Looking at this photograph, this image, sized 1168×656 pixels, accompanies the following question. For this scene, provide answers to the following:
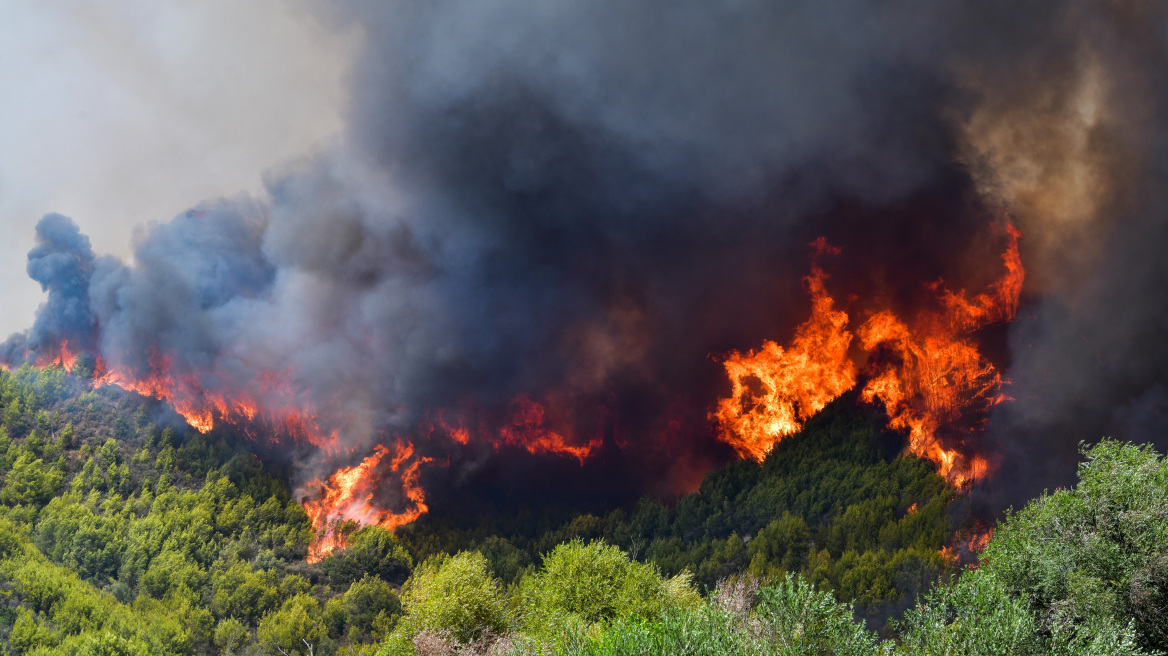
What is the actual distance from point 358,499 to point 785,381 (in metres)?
77.6

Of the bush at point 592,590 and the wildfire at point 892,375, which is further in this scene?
the wildfire at point 892,375

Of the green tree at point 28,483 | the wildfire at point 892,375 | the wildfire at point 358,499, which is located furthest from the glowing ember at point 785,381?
the green tree at point 28,483

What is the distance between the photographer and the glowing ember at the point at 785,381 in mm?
122062

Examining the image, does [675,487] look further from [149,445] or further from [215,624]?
[149,445]

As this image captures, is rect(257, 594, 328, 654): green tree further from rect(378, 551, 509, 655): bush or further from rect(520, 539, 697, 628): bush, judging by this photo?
rect(520, 539, 697, 628): bush

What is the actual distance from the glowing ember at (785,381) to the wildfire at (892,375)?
0.17m

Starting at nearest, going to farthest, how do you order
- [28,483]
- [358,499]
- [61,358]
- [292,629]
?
[292,629] → [28,483] → [358,499] → [61,358]

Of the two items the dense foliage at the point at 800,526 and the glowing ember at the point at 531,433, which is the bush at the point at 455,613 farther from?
the glowing ember at the point at 531,433

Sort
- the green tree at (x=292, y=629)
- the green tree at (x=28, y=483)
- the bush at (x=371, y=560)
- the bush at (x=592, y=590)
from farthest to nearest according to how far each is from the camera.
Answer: the bush at (x=371, y=560) < the green tree at (x=28, y=483) < the green tree at (x=292, y=629) < the bush at (x=592, y=590)

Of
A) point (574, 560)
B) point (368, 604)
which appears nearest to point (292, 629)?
point (368, 604)

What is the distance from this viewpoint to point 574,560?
62.7 meters

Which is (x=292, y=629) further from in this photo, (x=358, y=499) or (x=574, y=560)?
(x=574, y=560)

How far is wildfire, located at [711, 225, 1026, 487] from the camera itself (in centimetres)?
10069

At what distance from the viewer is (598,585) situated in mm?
59844
